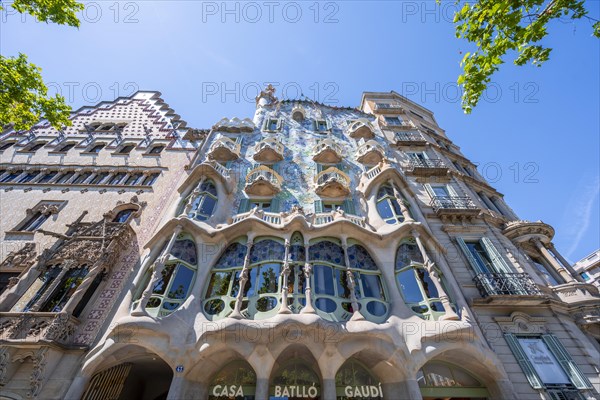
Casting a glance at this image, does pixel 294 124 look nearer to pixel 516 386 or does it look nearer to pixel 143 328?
pixel 143 328

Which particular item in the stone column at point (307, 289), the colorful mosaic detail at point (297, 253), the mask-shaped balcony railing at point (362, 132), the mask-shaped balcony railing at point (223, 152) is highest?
the mask-shaped balcony railing at point (362, 132)

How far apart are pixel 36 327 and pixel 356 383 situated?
39.9ft

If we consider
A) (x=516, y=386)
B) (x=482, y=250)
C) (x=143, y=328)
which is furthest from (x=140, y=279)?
(x=482, y=250)

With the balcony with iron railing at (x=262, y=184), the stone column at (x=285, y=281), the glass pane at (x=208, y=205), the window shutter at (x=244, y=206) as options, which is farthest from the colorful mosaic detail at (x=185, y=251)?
the balcony with iron railing at (x=262, y=184)

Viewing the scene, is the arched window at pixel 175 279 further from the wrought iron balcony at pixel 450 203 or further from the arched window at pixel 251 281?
the wrought iron balcony at pixel 450 203

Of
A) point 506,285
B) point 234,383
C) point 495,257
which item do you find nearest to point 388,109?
point 495,257

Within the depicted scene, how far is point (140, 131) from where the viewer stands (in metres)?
22.5

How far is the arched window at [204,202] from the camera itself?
13000 millimetres

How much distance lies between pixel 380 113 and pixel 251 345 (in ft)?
73.0

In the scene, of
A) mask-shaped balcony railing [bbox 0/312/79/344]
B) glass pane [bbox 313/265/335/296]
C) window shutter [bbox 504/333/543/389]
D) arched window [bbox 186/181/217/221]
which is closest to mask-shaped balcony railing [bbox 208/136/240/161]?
arched window [bbox 186/181/217/221]

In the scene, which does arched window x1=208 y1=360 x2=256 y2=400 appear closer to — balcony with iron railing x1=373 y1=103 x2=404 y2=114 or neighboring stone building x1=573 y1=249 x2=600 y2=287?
balcony with iron railing x1=373 y1=103 x2=404 y2=114

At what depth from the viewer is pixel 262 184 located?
15414 millimetres

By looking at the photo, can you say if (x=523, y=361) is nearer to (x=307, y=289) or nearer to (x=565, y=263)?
(x=565, y=263)

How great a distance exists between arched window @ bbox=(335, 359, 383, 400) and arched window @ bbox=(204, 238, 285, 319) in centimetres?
371
